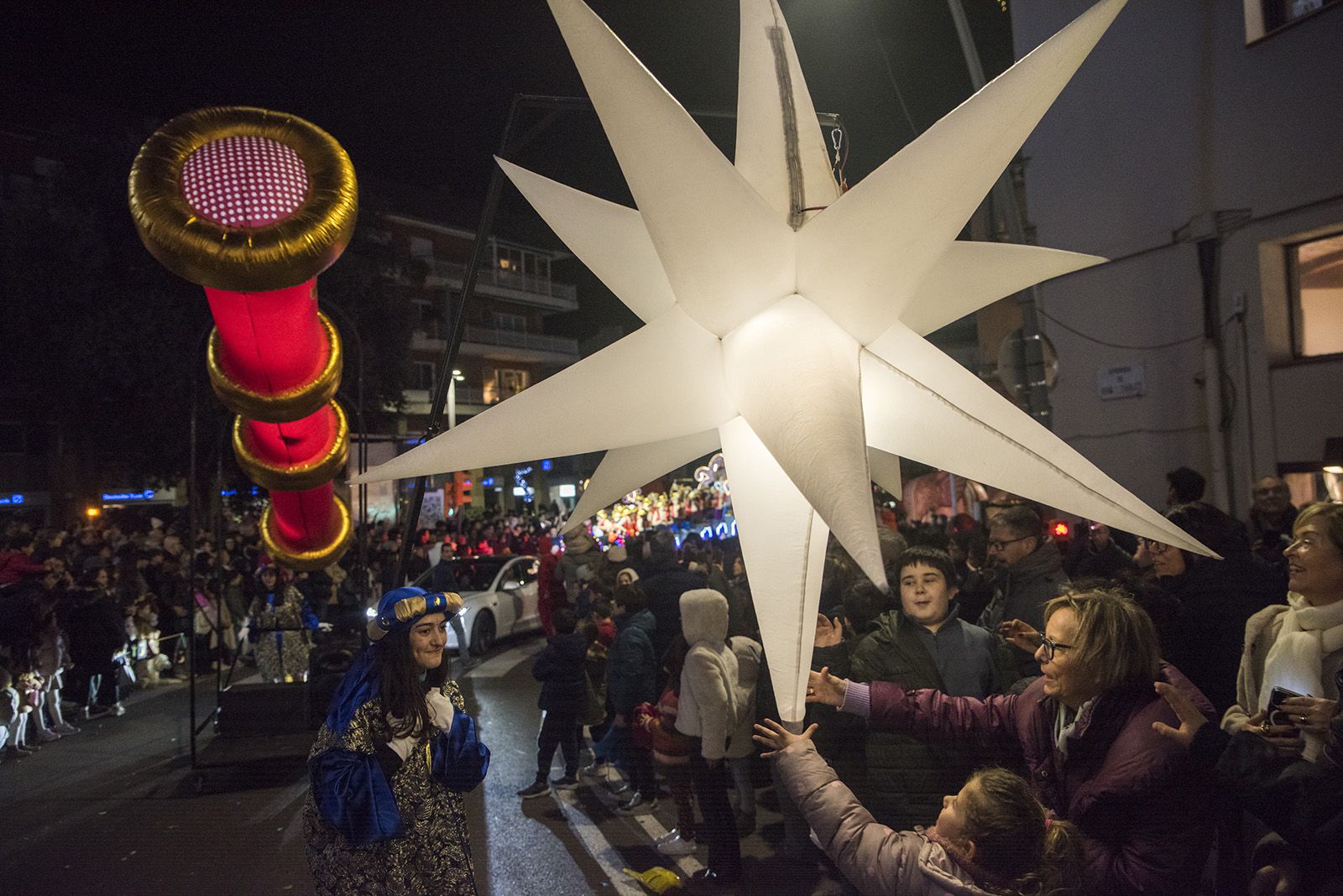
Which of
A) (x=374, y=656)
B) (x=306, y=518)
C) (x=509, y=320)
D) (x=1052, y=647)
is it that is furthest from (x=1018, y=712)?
(x=509, y=320)

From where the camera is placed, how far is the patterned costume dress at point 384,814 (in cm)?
254

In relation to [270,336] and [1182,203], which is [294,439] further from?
[1182,203]

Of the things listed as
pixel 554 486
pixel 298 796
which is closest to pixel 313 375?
pixel 298 796

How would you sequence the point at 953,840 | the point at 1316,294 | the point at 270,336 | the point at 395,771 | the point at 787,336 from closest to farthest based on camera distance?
1. the point at 787,336
2. the point at 953,840
3. the point at 395,771
4. the point at 270,336
5. the point at 1316,294

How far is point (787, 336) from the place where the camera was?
1.42 m

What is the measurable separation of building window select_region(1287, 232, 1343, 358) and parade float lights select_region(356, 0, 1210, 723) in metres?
8.57

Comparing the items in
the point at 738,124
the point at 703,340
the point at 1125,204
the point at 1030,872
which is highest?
the point at 1125,204

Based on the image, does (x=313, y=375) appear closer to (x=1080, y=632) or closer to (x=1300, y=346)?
(x=1080, y=632)

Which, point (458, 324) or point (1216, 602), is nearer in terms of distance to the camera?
point (458, 324)

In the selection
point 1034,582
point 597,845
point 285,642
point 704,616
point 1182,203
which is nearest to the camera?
point 1034,582

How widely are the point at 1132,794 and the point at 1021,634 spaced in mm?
933

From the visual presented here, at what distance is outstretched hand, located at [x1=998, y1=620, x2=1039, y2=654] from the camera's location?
306cm

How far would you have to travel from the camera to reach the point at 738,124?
1770 millimetres

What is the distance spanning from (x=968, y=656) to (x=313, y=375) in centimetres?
284
